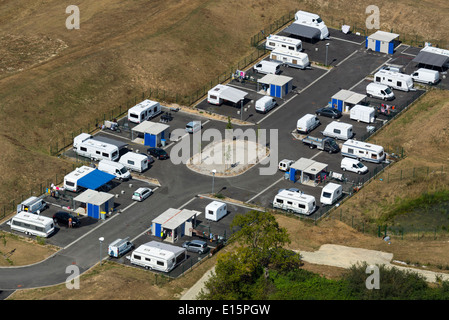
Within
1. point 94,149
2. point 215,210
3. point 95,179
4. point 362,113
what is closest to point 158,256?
point 215,210

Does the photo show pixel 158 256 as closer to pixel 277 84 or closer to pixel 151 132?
pixel 151 132

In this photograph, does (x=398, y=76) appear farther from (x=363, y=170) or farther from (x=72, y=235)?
(x=72, y=235)

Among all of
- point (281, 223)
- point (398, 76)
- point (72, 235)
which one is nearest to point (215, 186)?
point (281, 223)

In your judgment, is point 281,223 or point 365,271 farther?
point 281,223

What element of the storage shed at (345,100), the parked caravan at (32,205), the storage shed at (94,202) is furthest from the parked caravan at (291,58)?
the parked caravan at (32,205)

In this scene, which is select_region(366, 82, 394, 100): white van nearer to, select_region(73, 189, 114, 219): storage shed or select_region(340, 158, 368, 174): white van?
select_region(340, 158, 368, 174): white van

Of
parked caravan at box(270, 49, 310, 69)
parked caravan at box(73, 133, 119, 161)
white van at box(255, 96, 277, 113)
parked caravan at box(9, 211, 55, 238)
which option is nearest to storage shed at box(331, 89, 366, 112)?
white van at box(255, 96, 277, 113)

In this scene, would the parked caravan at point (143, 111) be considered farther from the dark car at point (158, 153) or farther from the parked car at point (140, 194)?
the parked car at point (140, 194)
